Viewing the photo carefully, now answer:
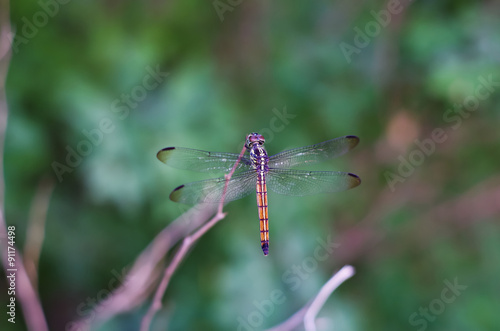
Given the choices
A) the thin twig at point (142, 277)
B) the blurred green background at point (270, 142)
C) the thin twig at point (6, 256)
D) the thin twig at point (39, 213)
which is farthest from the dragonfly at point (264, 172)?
the thin twig at point (39, 213)

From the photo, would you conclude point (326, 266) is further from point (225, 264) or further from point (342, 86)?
point (342, 86)

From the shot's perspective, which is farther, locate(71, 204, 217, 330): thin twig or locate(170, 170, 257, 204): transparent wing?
locate(71, 204, 217, 330): thin twig

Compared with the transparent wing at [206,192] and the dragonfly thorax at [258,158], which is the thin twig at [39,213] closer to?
the transparent wing at [206,192]

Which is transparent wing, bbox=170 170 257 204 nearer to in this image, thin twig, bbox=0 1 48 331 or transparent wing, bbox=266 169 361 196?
transparent wing, bbox=266 169 361 196

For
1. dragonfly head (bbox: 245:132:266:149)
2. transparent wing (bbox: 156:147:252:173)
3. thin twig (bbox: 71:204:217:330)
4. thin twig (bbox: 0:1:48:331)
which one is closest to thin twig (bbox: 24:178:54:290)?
thin twig (bbox: 0:1:48:331)

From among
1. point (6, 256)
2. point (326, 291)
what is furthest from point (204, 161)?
point (6, 256)

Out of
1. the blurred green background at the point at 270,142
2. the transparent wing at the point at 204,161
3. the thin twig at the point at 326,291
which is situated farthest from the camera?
the blurred green background at the point at 270,142

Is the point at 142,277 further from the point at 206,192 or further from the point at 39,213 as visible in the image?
the point at 39,213
